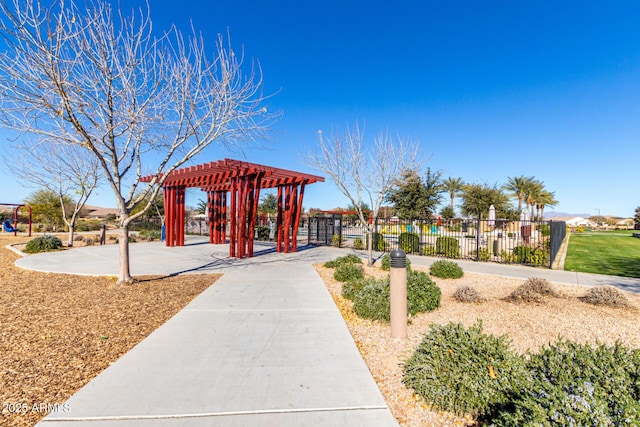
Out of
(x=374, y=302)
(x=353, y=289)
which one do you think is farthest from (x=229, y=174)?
(x=374, y=302)

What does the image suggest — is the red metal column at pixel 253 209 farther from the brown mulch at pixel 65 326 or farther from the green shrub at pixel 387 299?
the green shrub at pixel 387 299

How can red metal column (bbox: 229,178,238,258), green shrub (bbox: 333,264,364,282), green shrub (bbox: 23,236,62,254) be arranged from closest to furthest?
green shrub (bbox: 333,264,364,282), red metal column (bbox: 229,178,238,258), green shrub (bbox: 23,236,62,254)

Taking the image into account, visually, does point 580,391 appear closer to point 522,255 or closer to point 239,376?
point 239,376

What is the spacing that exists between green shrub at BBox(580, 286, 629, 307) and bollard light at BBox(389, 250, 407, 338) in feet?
13.9

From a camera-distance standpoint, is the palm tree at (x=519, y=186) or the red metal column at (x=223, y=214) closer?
the red metal column at (x=223, y=214)

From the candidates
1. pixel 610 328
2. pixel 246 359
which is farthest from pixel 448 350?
pixel 610 328

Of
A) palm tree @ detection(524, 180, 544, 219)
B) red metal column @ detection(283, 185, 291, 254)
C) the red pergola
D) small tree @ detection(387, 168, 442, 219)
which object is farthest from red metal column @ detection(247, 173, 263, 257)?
palm tree @ detection(524, 180, 544, 219)

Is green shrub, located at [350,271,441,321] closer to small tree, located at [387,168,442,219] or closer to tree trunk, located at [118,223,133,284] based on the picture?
Result: tree trunk, located at [118,223,133,284]

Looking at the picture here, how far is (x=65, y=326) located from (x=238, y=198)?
8.10m

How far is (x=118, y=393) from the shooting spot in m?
2.70

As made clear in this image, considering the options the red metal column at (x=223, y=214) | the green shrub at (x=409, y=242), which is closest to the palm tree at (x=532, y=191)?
the green shrub at (x=409, y=242)

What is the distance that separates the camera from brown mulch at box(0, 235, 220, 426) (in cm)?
275

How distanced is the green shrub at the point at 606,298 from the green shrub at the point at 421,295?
9.66 feet

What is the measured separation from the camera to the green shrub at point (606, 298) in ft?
18.0
